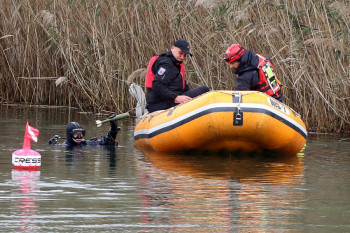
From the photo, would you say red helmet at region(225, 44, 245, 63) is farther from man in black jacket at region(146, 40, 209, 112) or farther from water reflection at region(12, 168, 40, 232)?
water reflection at region(12, 168, 40, 232)

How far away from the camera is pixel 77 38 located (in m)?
16.0

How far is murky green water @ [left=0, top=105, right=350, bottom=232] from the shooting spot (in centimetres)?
636

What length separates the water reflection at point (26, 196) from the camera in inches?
248

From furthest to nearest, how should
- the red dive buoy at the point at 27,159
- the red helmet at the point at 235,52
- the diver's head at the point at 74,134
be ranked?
1. the diver's head at the point at 74,134
2. the red helmet at the point at 235,52
3. the red dive buoy at the point at 27,159

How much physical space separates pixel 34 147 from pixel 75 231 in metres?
5.71

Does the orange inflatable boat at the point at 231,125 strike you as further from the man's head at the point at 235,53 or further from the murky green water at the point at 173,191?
the man's head at the point at 235,53

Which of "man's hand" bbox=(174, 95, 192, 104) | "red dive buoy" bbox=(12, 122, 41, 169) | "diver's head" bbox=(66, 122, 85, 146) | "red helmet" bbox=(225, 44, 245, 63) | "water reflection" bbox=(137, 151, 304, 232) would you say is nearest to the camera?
"water reflection" bbox=(137, 151, 304, 232)

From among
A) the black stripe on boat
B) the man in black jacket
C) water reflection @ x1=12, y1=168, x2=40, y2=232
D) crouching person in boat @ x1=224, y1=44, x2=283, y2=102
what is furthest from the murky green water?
crouching person in boat @ x1=224, y1=44, x2=283, y2=102

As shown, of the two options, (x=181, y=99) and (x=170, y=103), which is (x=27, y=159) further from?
(x=170, y=103)

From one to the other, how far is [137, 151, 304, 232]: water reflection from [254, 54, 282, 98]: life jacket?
0.91 metres

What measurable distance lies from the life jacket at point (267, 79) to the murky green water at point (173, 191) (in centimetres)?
87

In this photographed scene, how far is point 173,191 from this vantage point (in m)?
7.98

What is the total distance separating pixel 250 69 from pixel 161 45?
357 centimetres

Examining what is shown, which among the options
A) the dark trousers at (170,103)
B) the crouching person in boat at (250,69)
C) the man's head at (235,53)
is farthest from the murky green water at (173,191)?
the man's head at (235,53)
